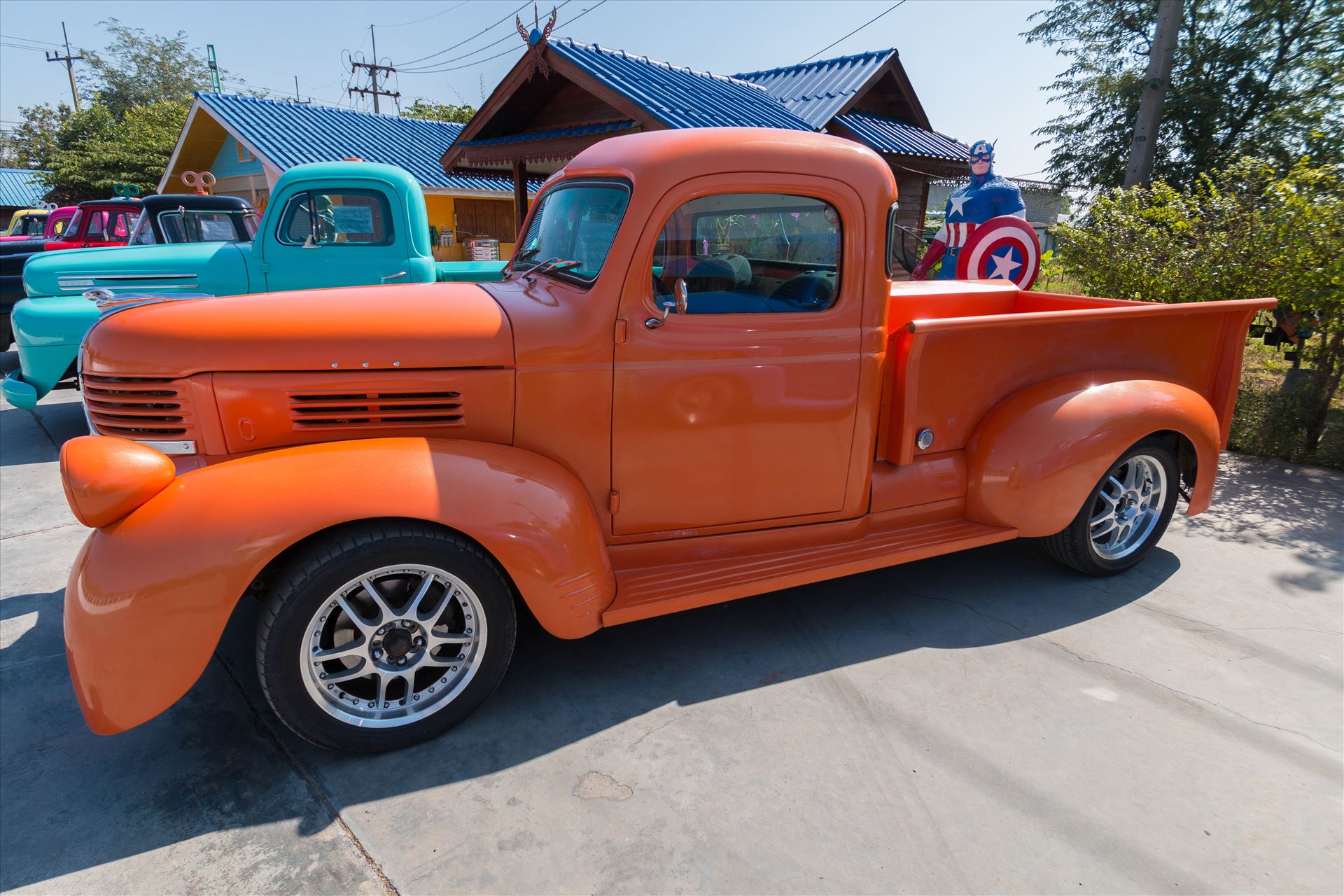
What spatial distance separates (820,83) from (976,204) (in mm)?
7371

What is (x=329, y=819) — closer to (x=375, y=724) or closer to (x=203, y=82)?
(x=375, y=724)

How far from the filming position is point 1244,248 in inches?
209

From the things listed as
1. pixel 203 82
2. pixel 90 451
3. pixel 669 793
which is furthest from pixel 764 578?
pixel 203 82

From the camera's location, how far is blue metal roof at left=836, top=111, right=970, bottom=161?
1079 centimetres

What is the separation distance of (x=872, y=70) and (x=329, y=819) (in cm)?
1233

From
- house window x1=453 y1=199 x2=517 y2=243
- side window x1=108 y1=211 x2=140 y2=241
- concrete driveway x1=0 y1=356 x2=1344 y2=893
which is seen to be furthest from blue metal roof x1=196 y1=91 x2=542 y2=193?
concrete driveway x1=0 y1=356 x2=1344 y2=893

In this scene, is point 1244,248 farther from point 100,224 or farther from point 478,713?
point 100,224

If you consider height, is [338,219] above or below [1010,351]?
above

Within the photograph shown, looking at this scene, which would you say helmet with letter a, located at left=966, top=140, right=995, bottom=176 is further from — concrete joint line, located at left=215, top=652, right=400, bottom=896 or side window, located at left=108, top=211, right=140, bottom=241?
side window, located at left=108, top=211, right=140, bottom=241

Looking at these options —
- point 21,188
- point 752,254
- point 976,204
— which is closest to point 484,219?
point 976,204

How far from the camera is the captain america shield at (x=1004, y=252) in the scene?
5.36 metres

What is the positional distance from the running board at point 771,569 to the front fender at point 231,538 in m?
0.36

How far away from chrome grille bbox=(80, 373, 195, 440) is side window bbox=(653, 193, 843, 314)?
1.67 m

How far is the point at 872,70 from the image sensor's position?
11.4 m
